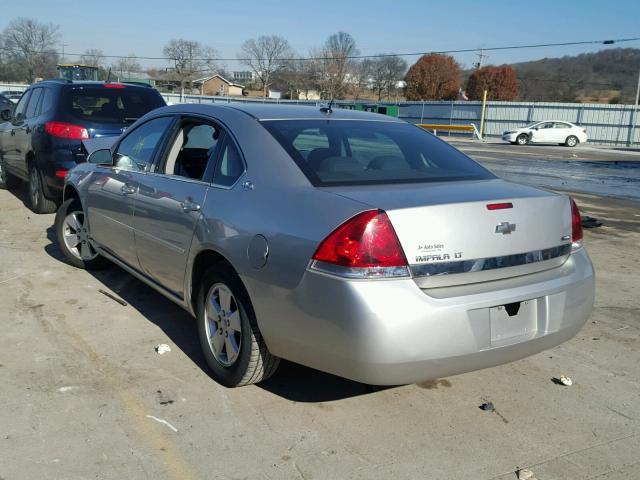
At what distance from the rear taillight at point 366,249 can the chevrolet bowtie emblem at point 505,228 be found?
0.57 meters

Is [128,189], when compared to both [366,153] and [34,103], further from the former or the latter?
[34,103]

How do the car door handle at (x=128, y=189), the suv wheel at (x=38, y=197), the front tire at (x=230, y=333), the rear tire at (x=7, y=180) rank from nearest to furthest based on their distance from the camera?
the front tire at (x=230, y=333) < the car door handle at (x=128, y=189) < the suv wheel at (x=38, y=197) < the rear tire at (x=7, y=180)

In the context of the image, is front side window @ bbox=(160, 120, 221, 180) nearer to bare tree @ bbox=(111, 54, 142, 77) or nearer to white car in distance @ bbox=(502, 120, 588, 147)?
white car in distance @ bbox=(502, 120, 588, 147)

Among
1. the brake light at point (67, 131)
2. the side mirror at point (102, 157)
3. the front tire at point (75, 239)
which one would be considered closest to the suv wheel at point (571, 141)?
the brake light at point (67, 131)

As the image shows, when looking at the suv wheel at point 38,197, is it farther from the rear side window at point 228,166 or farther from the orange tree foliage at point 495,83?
the orange tree foliage at point 495,83

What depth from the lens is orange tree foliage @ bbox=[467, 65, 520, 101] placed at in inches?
3223

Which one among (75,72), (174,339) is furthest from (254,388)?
(75,72)

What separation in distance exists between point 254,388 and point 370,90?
85.9 metres

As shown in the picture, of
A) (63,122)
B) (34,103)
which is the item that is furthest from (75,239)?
(34,103)

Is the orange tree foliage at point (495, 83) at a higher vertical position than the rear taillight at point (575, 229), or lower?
higher

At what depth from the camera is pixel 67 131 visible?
7.65 metres

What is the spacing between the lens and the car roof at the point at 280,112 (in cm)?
387

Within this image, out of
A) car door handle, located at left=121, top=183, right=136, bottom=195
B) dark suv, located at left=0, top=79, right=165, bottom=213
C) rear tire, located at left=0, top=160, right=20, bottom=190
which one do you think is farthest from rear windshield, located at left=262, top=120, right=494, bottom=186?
rear tire, located at left=0, top=160, right=20, bottom=190

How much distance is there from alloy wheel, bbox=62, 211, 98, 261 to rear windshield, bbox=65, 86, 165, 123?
2300mm
